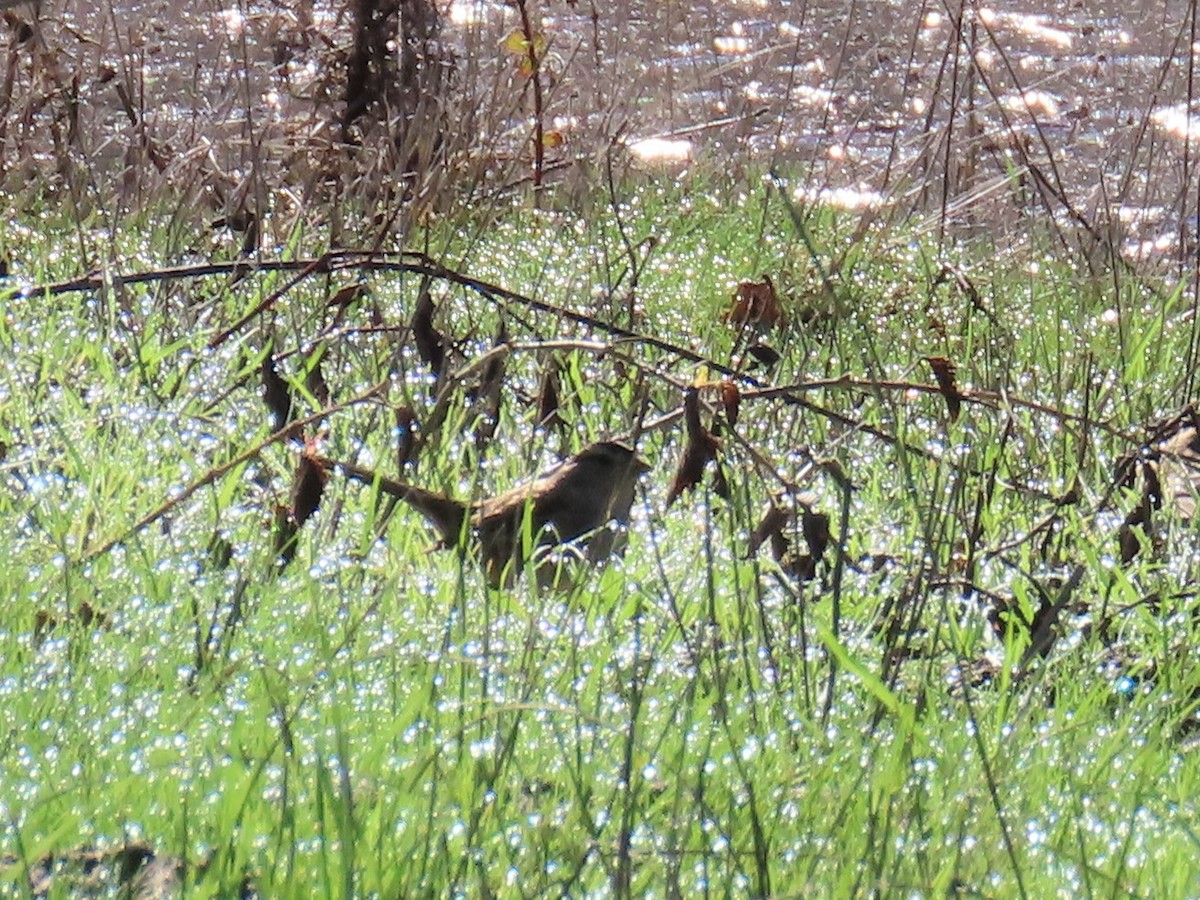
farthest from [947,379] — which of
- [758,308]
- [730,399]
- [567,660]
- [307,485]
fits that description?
[758,308]

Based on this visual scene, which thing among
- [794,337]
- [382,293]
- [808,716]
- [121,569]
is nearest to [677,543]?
[808,716]

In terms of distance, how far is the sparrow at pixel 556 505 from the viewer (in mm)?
2037

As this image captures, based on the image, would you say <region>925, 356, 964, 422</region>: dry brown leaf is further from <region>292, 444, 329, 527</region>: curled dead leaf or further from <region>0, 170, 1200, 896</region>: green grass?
<region>292, 444, 329, 527</region>: curled dead leaf

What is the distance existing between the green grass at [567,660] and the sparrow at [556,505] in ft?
0.18

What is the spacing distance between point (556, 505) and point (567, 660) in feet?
1.19

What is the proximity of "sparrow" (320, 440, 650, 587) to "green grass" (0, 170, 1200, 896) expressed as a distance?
0.18 feet

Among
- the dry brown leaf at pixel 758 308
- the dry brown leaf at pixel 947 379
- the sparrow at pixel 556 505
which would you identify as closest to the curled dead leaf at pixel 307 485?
the sparrow at pixel 556 505

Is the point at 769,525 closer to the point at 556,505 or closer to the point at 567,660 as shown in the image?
the point at 567,660

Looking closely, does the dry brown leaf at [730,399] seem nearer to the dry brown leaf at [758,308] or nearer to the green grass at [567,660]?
the green grass at [567,660]

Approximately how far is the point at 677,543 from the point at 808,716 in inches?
22.0

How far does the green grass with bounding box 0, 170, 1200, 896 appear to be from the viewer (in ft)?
4.30

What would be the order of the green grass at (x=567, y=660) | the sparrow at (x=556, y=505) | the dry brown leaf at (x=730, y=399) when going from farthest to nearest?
the sparrow at (x=556, y=505), the dry brown leaf at (x=730, y=399), the green grass at (x=567, y=660)

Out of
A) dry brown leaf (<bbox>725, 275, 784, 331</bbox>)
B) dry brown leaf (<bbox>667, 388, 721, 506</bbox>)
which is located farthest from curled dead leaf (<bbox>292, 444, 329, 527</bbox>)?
dry brown leaf (<bbox>725, 275, 784, 331</bbox>)

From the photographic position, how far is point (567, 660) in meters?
1.74
